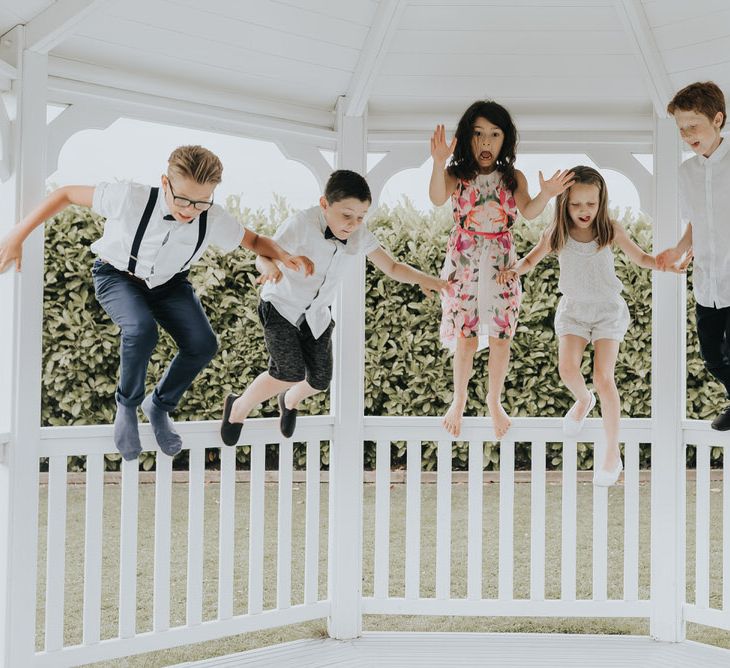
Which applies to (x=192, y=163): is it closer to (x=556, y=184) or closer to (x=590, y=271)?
(x=556, y=184)

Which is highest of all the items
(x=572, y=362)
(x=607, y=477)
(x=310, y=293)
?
(x=310, y=293)

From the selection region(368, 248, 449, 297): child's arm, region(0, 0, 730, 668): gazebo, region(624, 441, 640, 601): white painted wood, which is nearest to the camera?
region(0, 0, 730, 668): gazebo

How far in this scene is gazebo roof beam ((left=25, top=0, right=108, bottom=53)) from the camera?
299 cm

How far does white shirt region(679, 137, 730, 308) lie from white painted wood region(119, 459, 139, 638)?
2764 mm

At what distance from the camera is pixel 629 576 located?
13.6ft

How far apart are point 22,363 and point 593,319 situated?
2671 millimetres

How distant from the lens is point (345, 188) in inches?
139

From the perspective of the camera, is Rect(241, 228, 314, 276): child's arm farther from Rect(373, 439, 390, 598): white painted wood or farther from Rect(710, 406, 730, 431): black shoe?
Rect(710, 406, 730, 431): black shoe

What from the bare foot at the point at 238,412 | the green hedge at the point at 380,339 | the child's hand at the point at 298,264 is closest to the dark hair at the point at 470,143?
the child's hand at the point at 298,264

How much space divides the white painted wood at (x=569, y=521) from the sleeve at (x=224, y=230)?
2067 mm

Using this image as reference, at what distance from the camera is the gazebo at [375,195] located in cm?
321

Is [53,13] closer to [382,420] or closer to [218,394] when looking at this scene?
[382,420]

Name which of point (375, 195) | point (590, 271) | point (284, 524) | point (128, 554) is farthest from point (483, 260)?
point (128, 554)

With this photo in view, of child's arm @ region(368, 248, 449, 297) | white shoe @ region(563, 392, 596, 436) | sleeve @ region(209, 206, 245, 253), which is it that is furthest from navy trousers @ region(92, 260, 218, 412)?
white shoe @ region(563, 392, 596, 436)
